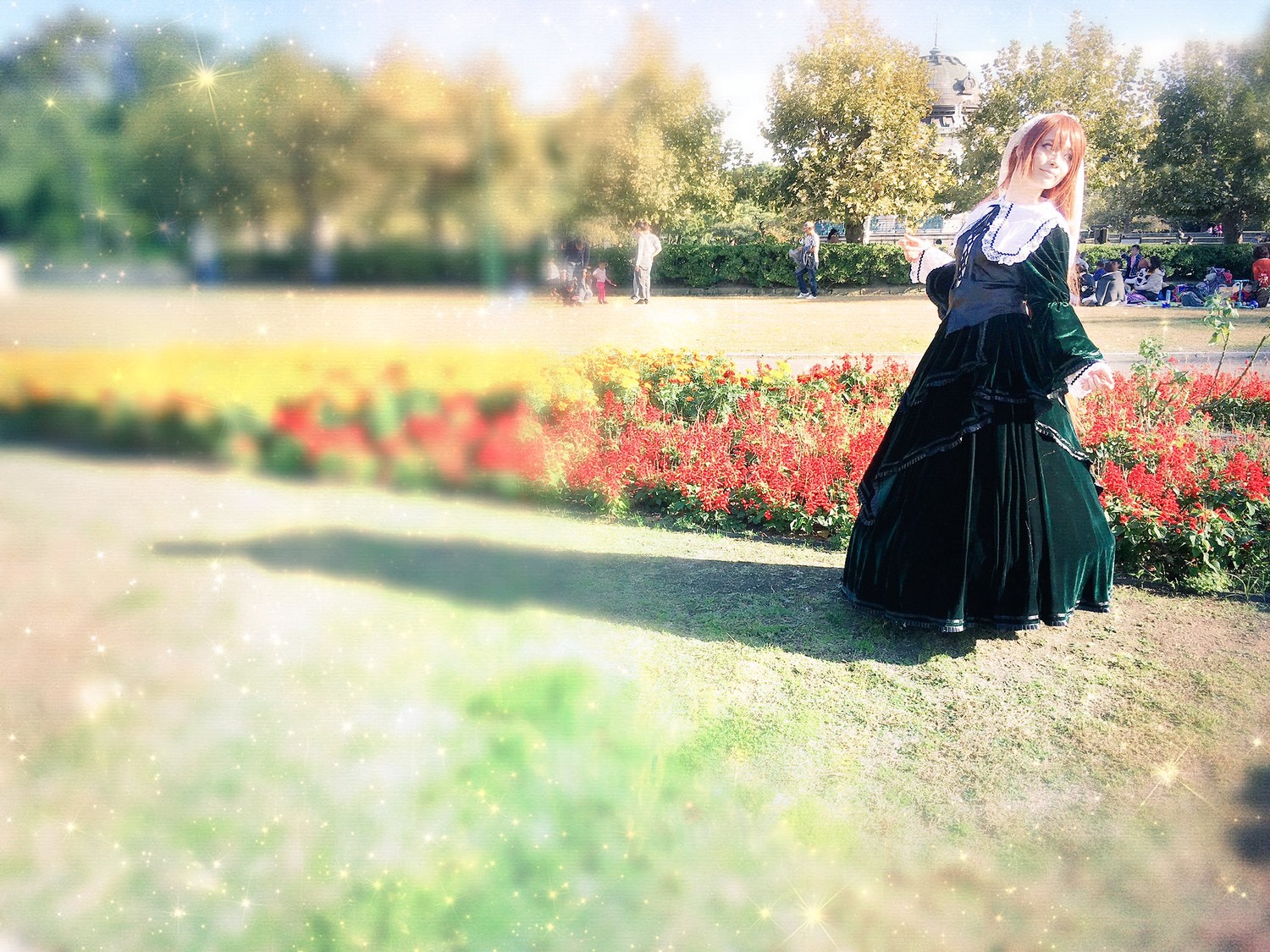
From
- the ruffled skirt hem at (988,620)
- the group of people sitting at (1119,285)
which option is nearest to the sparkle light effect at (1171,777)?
the ruffled skirt hem at (988,620)

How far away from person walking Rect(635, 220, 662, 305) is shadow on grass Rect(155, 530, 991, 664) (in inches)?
517

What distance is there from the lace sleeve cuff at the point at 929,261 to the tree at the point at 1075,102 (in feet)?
44.0

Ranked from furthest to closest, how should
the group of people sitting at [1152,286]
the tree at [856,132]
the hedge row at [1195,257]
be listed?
1. the hedge row at [1195,257]
2. the group of people sitting at [1152,286]
3. the tree at [856,132]

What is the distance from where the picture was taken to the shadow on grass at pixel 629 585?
3799mm

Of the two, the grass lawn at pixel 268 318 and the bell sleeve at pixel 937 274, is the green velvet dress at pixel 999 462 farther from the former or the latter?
the grass lawn at pixel 268 318

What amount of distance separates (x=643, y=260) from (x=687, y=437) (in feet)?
43.4

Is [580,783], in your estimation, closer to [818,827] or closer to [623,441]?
[818,827]

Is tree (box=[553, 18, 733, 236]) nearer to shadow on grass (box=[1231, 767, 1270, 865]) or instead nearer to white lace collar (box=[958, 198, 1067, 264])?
white lace collar (box=[958, 198, 1067, 264])

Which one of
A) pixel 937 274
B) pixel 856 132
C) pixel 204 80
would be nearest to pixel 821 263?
pixel 856 132

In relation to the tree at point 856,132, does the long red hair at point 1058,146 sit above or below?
below

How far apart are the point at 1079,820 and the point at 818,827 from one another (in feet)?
2.62

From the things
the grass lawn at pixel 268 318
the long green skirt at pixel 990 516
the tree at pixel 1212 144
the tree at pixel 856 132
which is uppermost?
the tree at pixel 1212 144

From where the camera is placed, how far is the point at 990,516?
3328mm

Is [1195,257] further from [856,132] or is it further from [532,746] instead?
[532,746]
